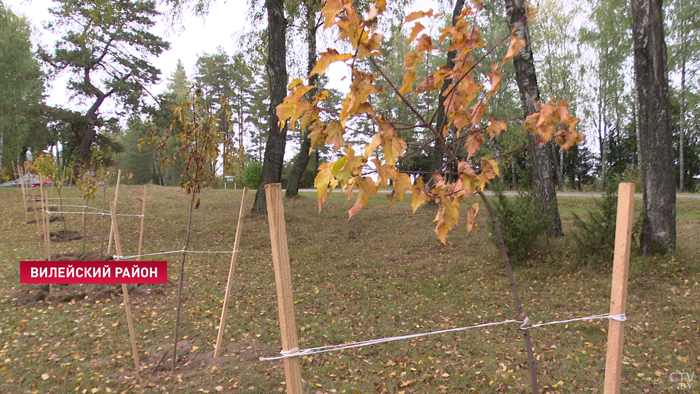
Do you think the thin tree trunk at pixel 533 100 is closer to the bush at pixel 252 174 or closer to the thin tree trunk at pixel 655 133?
the thin tree trunk at pixel 655 133

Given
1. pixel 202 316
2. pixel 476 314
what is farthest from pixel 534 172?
pixel 202 316

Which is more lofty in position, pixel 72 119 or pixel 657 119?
pixel 72 119

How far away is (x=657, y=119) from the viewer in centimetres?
501

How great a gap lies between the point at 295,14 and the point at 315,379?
10436 mm

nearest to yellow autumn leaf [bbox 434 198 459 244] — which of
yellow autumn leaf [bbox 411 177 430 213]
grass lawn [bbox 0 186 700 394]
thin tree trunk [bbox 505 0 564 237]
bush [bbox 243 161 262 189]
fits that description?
yellow autumn leaf [bbox 411 177 430 213]

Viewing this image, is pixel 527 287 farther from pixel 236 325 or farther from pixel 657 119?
pixel 236 325

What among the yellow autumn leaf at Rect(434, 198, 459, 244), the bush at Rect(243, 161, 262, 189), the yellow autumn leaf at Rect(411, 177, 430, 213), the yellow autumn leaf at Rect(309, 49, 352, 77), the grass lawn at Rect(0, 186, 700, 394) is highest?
the bush at Rect(243, 161, 262, 189)

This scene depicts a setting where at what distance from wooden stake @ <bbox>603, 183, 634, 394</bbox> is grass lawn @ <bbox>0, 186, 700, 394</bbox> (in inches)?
60.3

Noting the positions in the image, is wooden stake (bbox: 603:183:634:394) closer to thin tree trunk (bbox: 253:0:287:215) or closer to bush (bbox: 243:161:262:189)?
thin tree trunk (bbox: 253:0:287:215)

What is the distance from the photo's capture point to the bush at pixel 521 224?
18.7ft

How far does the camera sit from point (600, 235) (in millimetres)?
5328

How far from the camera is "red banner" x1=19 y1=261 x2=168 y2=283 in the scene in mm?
3234

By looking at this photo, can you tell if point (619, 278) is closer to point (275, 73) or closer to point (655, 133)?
point (655, 133)

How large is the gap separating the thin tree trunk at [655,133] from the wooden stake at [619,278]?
14.8 ft
